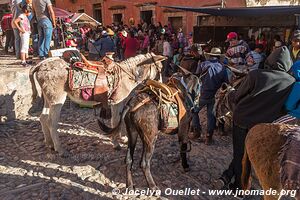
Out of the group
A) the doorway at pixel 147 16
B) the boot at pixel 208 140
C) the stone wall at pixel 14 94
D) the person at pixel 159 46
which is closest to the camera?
the boot at pixel 208 140

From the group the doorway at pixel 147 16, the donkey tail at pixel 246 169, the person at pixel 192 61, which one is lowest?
the donkey tail at pixel 246 169

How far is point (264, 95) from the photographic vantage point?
369cm

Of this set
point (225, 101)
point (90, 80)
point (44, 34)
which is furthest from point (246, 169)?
point (44, 34)

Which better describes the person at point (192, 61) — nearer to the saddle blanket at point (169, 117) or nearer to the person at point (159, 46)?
the saddle blanket at point (169, 117)

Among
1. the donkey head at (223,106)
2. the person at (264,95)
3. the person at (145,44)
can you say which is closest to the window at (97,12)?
the person at (145,44)

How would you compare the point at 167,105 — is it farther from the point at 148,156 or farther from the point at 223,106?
the point at 223,106

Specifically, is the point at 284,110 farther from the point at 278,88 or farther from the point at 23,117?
the point at 23,117

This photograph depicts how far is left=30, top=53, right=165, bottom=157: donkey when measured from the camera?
207 inches

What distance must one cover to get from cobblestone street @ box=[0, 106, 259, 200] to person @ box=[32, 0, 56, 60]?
8.87 feet

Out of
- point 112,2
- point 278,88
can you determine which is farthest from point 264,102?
point 112,2

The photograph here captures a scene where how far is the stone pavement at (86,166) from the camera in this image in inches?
169

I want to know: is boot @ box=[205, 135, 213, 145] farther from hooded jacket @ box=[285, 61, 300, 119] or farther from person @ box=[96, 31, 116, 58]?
person @ box=[96, 31, 116, 58]

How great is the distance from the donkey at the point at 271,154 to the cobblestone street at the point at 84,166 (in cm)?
126

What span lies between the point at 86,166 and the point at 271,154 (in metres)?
3.00
